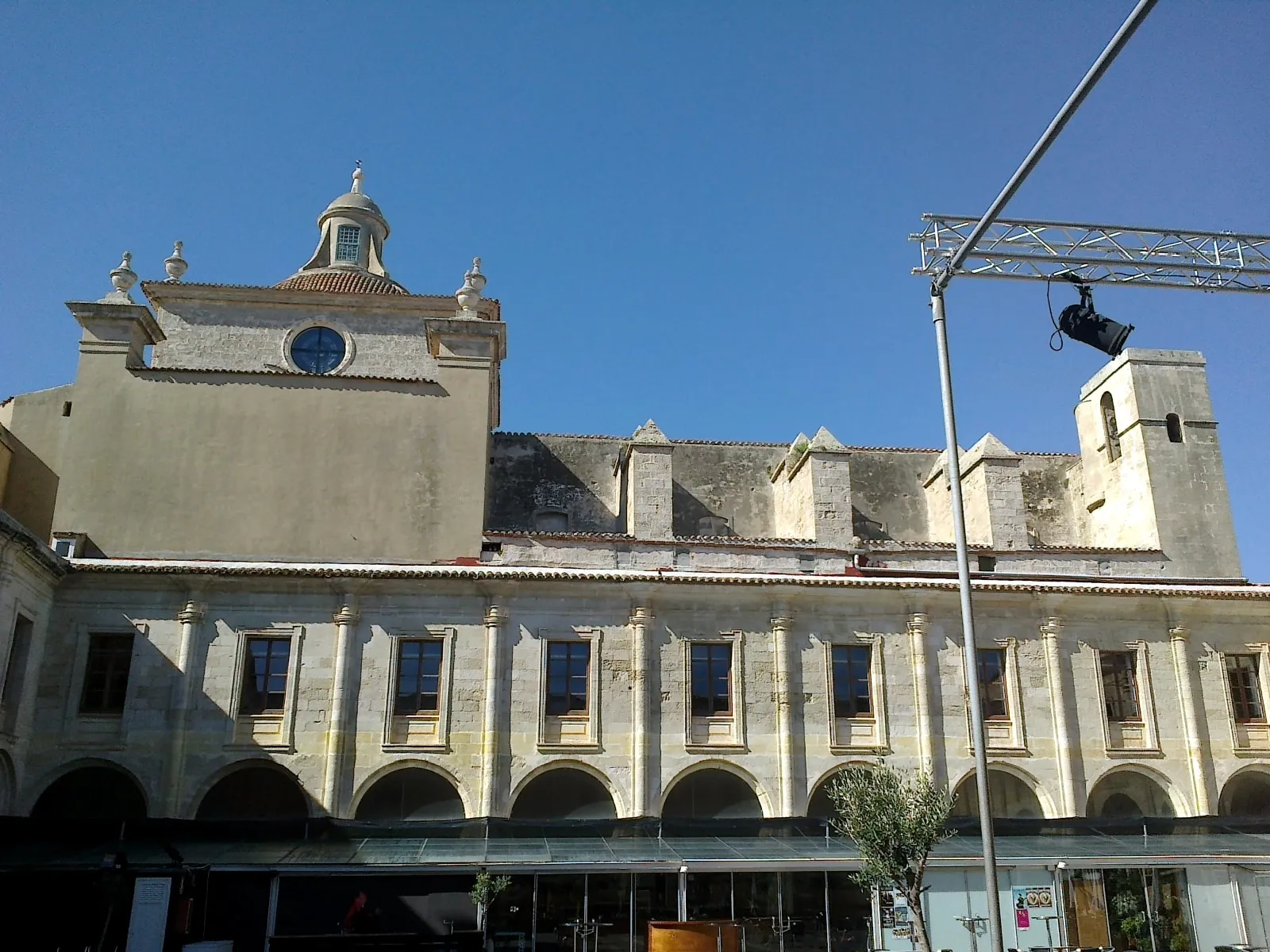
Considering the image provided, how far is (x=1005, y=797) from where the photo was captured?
2384cm

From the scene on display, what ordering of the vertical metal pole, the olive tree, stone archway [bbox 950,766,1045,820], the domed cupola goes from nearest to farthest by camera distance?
the vertical metal pole < the olive tree < stone archway [bbox 950,766,1045,820] < the domed cupola

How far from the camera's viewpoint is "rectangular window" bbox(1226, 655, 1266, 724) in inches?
962

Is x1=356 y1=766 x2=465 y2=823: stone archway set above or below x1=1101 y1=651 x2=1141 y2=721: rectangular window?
below

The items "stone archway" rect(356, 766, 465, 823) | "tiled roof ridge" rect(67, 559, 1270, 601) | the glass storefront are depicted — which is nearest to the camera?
the glass storefront

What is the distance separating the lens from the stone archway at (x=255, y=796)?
2254 centimetres

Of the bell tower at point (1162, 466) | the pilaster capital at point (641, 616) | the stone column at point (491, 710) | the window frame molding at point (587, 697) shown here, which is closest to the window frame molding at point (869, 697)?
the pilaster capital at point (641, 616)

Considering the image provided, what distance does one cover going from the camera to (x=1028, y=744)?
23422mm

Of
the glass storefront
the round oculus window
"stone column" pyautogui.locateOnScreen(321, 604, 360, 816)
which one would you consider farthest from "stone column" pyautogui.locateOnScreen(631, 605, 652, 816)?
the round oculus window

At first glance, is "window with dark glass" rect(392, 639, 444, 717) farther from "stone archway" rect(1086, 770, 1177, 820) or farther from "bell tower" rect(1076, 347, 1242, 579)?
"bell tower" rect(1076, 347, 1242, 579)

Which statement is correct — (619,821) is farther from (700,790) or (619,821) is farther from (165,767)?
(165,767)

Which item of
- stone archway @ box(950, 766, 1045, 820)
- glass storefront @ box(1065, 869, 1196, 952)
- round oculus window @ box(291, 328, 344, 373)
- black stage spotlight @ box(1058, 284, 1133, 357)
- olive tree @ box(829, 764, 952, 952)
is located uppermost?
round oculus window @ box(291, 328, 344, 373)

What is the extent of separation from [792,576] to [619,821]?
237 inches

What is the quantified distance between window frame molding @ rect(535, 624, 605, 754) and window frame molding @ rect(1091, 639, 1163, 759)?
415 inches

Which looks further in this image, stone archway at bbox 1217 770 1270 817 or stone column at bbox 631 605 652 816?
stone archway at bbox 1217 770 1270 817
